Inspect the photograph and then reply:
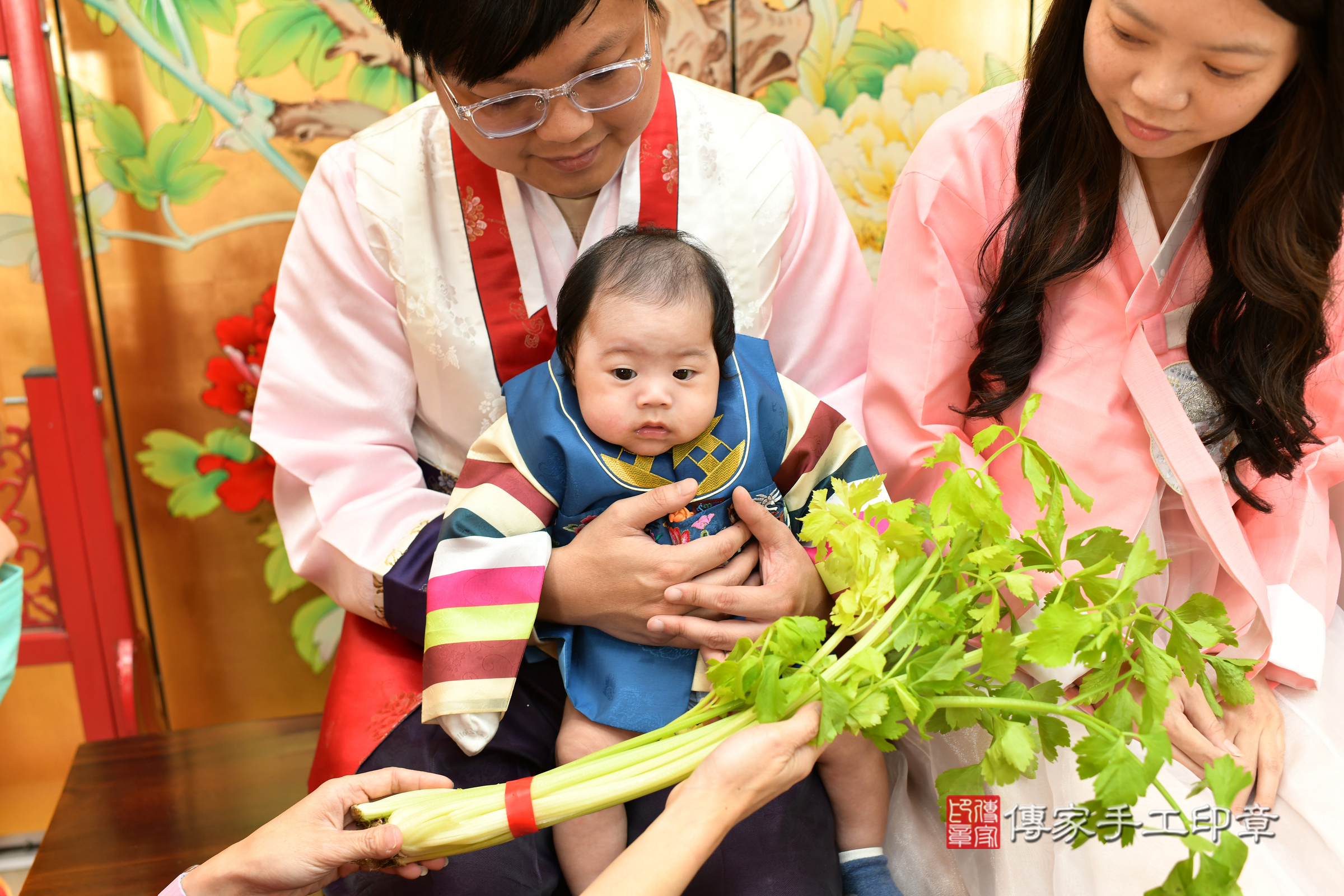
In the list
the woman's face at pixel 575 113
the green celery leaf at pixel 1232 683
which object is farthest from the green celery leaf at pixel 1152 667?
the woman's face at pixel 575 113

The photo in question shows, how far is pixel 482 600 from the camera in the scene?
1.44 m

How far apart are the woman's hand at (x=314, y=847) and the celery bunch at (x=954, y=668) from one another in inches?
1.2

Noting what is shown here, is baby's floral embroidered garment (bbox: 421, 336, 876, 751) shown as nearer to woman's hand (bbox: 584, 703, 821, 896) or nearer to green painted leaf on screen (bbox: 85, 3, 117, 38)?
woman's hand (bbox: 584, 703, 821, 896)

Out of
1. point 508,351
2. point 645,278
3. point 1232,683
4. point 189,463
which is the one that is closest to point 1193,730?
point 1232,683

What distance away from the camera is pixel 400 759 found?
152 cm

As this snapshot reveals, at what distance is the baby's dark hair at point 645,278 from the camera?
1.40 m

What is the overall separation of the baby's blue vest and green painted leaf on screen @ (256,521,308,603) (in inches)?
46.2

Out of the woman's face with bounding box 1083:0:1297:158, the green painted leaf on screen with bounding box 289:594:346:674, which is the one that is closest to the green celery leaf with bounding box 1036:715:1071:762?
the woman's face with bounding box 1083:0:1297:158

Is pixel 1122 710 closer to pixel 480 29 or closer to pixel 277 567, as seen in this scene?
pixel 480 29

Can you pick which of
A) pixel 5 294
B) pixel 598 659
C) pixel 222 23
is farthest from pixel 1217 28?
pixel 5 294

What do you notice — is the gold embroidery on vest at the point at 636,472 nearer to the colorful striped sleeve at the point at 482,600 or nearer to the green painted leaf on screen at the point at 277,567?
the colorful striped sleeve at the point at 482,600

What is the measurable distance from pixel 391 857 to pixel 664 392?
0.68 meters

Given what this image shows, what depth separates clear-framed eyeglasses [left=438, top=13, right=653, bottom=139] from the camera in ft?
4.59

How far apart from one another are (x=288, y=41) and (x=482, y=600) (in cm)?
144
